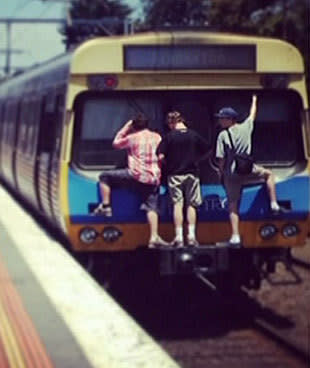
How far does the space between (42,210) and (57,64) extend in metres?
1.72

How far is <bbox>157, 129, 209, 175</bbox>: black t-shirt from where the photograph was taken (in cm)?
900

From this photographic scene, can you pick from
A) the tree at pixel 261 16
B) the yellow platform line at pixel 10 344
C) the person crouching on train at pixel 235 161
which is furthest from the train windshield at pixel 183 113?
the tree at pixel 261 16

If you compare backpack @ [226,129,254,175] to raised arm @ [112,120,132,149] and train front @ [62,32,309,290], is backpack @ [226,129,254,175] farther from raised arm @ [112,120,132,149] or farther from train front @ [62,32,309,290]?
raised arm @ [112,120,132,149]

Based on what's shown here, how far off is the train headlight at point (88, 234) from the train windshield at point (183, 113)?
504 mm

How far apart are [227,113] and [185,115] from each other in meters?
0.79

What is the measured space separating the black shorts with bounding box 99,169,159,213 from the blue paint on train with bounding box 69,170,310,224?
0.05m

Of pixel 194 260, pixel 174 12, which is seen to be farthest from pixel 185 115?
pixel 174 12

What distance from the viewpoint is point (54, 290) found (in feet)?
32.7

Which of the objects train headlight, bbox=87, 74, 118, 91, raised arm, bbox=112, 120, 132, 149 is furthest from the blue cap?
train headlight, bbox=87, 74, 118, 91

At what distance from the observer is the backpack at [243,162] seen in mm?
8766

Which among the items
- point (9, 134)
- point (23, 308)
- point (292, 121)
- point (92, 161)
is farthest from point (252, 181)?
point (9, 134)

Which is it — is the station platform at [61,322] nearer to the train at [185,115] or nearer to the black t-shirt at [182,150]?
the train at [185,115]

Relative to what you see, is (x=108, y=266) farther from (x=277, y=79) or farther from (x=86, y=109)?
(x=277, y=79)

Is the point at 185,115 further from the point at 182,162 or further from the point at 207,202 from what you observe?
the point at 182,162
